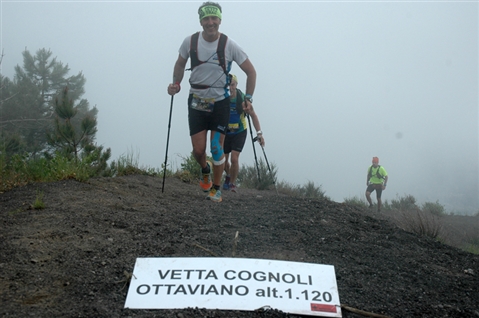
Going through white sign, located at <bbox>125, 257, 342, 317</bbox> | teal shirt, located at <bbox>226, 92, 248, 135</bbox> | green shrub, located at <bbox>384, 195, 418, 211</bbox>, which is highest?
green shrub, located at <bbox>384, 195, 418, 211</bbox>

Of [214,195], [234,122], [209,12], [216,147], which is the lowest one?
[214,195]

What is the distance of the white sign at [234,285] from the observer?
9.39 feet

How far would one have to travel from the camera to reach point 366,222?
5.29m

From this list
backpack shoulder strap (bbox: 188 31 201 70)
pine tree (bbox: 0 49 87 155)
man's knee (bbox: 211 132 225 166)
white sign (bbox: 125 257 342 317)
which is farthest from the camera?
pine tree (bbox: 0 49 87 155)

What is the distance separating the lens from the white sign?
2863mm

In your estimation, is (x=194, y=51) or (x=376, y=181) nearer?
(x=194, y=51)

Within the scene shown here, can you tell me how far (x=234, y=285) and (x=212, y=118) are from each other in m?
3.11

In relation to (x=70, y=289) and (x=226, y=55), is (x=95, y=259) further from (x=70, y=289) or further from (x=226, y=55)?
(x=226, y=55)

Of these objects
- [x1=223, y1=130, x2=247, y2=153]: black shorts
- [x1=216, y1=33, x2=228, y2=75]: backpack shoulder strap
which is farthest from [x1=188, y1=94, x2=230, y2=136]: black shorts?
[x1=223, y1=130, x2=247, y2=153]: black shorts

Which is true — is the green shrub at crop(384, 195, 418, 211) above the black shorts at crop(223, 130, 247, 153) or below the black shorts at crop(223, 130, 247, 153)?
above

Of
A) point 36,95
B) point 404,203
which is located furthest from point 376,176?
point 36,95

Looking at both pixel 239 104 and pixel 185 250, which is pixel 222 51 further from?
pixel 185 250

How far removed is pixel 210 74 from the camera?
225 inches

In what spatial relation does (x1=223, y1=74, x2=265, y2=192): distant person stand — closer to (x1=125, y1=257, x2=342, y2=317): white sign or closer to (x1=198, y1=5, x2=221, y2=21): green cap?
(x1=198, y1=5, x2=221, y2=21): green cap
